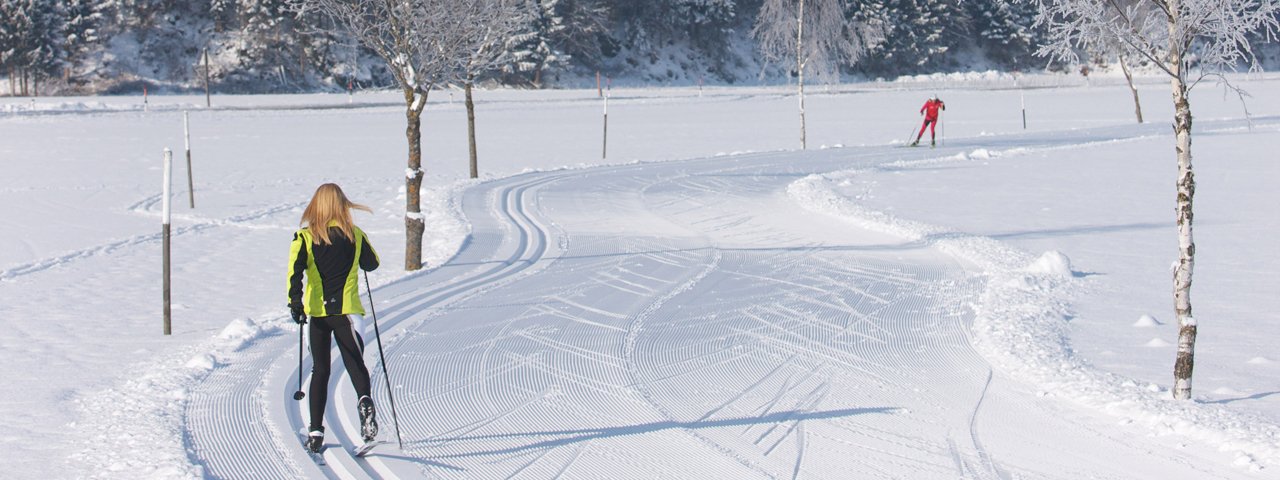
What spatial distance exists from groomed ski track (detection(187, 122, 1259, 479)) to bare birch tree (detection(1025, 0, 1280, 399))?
1.12 metres

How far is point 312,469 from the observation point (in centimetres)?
653

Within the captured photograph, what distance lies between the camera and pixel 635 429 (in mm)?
7324

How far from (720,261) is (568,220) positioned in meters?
3.99

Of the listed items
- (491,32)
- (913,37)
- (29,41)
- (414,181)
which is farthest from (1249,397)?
(913,37)

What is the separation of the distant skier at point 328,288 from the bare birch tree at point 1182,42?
4812 mm

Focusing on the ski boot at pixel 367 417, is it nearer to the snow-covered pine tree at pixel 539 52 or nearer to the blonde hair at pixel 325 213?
the blonde hair at pixel 325 213

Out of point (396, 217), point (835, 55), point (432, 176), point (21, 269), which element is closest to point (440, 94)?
point (835, 55)

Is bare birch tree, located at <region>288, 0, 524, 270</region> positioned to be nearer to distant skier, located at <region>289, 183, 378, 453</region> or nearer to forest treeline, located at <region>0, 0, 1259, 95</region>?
distant skier, located at <region>289, 183, 378, 453</region>

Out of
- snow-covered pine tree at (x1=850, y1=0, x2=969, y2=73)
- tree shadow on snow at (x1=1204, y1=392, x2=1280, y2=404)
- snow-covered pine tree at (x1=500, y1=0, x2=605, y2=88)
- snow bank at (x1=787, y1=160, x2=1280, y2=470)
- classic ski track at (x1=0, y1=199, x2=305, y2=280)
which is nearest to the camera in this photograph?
snow bank at (x1=787, y1=160, x2=1280, y2=470)

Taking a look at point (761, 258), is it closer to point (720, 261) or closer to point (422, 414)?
point (720, 261)

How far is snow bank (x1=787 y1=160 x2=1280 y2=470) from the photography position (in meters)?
7.11

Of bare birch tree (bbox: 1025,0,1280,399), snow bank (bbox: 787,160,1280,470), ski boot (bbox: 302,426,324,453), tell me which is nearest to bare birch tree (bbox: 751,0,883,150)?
snow bank (bbox: 787,160,1280,470)

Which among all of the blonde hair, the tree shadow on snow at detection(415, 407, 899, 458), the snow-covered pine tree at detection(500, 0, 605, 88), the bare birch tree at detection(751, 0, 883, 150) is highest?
the snow-covered pine tree at detection(500, 0, 605, 88)

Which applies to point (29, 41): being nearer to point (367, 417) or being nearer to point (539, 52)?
point (539, 52)
